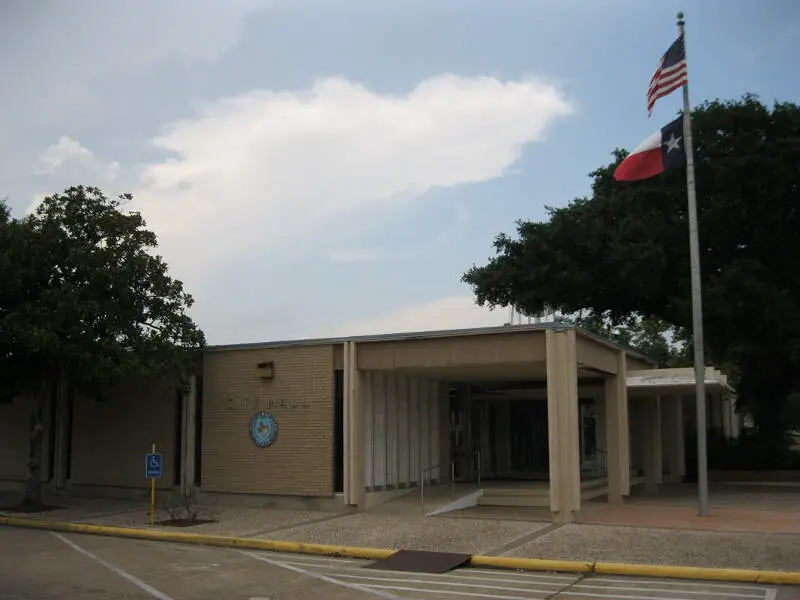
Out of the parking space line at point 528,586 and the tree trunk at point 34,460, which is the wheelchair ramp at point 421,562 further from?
the tree trunk at point 34,460

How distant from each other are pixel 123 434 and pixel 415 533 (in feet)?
35.9

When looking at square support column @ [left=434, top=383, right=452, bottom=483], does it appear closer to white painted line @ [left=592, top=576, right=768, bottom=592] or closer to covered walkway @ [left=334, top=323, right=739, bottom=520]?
covered walkway @ [left=334, top=323, right=739, bottom=520]

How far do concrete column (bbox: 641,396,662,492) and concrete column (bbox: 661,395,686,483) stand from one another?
3.09 meters

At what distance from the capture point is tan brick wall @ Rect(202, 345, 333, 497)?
19.8 m

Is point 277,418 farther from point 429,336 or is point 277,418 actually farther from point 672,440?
point 672,440

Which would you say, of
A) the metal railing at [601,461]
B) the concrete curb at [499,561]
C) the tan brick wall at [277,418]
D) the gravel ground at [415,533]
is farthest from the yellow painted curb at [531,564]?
the metal railing at [601,461]

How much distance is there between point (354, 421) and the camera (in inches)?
766

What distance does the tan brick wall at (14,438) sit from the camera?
2564cm

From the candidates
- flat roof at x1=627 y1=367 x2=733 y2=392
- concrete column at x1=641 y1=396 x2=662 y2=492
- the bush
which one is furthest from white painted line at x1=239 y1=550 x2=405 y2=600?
the bush

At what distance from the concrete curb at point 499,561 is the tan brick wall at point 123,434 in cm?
493

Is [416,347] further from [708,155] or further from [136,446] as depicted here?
[708,155]

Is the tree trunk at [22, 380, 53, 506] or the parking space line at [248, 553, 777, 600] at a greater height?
the tree trunk at [22, 380, 53, 506]

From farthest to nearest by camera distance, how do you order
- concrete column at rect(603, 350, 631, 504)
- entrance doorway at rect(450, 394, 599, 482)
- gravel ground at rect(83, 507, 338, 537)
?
entrance doorway at rect(450, 394, 599, 482) → concrete column at rect(603, 350, 631, 504) → gravel ground at rect(83, 507, 338, 537)

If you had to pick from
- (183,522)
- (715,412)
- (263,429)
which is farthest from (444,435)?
(715,412)
